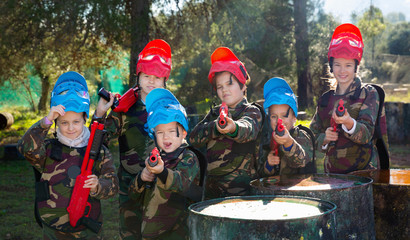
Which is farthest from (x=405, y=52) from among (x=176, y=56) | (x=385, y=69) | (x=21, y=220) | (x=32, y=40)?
(x=21, y=220)

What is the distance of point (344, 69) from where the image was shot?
12.3 feet

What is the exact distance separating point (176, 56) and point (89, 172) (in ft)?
36.8

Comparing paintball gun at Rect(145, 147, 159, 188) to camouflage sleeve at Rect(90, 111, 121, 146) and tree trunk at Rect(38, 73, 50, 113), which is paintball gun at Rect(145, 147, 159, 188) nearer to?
camouflage sleeve at Rect(90, 111, 121, 146)

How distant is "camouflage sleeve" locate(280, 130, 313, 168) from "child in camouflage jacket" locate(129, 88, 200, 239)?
2.15ft

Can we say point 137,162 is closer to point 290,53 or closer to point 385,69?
point 290,53

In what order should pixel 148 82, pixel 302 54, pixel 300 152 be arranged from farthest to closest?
pixel 302 54, pixel 148 82, pixel 300 152

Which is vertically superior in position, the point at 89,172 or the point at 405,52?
the point at 405,52

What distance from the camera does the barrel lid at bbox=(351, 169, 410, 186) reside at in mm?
3119

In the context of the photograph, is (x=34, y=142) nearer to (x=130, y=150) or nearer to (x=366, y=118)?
(x=130, y=150)

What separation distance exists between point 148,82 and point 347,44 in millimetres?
1558

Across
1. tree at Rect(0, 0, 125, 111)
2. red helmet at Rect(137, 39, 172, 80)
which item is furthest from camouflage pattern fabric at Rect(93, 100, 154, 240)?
tree at Rect(0, 0, 125, 111)

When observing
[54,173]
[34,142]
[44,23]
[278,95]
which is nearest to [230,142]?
[278,95]

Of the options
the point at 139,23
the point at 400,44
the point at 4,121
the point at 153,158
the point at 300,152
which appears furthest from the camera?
the point at 400,44

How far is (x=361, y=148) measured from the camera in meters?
3.68
